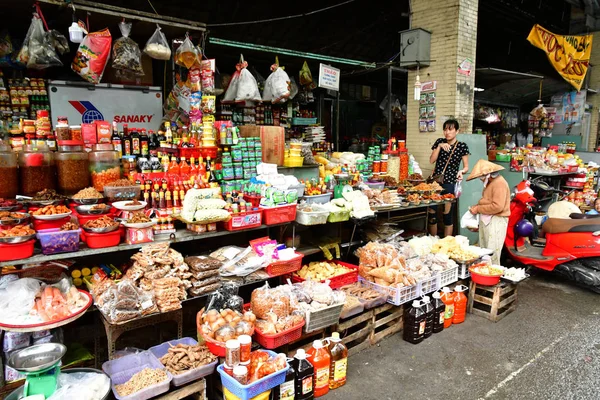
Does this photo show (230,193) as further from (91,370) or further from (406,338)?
(406,338)

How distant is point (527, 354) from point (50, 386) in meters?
4.44

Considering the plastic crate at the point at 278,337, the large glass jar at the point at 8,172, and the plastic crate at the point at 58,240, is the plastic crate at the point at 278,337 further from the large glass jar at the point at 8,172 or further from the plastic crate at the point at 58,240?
the large glass jar at the point at 8,172

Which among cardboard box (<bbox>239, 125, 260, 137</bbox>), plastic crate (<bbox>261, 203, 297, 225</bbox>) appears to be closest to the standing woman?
cardboard box (<bbox>239, 125, 260, 137</bbox>)

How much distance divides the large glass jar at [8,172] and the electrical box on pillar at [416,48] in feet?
24.4

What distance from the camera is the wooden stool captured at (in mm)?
5082

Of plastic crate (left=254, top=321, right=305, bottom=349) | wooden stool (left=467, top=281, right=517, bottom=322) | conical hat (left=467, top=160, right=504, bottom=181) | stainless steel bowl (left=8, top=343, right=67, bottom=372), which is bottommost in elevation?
wooden stool (left=467, top=281, right=517, bottom=322)

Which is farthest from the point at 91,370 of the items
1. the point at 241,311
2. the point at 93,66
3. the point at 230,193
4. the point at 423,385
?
the point at 93,66

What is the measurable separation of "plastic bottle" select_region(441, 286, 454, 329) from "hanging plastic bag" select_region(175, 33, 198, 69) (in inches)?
172

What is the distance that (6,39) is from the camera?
5668 mm

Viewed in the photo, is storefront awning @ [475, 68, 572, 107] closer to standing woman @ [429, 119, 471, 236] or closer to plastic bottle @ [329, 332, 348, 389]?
standing woman @ [429, 119, 471, 236]

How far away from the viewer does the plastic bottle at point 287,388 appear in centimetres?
317

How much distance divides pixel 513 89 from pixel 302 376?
12.9 metres

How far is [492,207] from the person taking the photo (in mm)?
5953

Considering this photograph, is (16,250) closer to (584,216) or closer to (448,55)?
(584,216)
